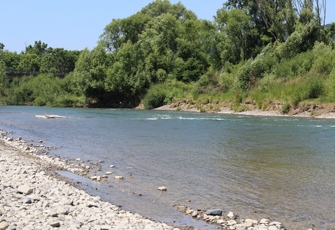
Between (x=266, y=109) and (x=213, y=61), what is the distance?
25.8 m

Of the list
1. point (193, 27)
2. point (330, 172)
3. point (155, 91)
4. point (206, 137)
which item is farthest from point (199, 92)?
point (330, 172)

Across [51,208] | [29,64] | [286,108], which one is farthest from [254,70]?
[29,64]

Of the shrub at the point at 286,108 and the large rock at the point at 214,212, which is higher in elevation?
the shrub at the point at 286,108

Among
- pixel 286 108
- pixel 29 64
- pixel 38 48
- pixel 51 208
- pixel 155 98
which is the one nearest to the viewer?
pixel 51 208

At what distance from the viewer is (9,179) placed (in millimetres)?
13031

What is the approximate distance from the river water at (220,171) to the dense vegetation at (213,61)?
25.3 m

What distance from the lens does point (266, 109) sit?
51.8 meters

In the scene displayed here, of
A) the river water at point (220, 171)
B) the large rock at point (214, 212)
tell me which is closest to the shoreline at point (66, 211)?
the large rock at point (214, 212)

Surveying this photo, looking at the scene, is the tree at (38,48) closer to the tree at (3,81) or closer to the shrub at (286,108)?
the tree at (3,81)

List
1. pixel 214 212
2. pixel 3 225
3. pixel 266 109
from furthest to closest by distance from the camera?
pixel 266 109 → pixel 214 212 → pixel 3 225

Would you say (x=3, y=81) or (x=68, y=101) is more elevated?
(x=3, y=81)

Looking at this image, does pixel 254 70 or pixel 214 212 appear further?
pixel 254 70

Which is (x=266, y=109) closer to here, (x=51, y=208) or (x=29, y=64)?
(x=51, y=208)

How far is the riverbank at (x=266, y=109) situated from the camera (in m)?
44.8
